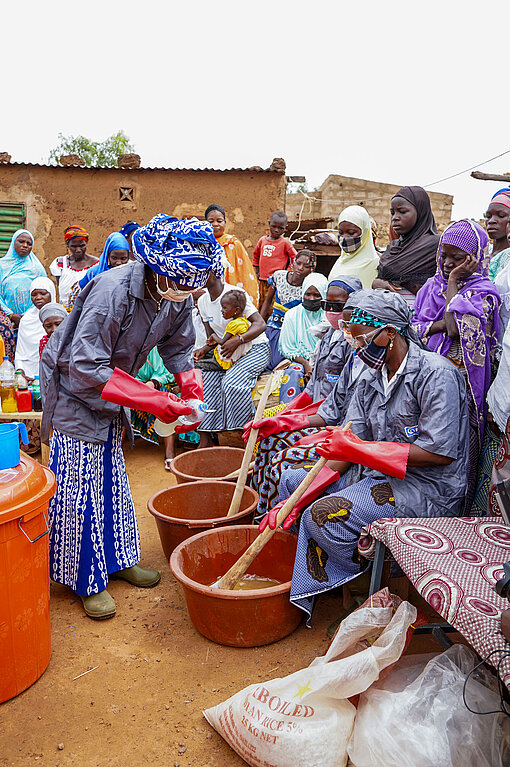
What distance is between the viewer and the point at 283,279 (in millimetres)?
6297

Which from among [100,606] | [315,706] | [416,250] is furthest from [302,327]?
[315,706]

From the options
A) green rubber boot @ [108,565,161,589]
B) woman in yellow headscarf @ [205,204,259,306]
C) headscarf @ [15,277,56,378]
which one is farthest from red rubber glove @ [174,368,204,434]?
woman in yellow headscarf @ [205,204,259,306]

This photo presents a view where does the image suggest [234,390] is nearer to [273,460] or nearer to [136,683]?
[273,460]

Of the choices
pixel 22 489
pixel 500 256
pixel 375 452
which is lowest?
pixel 22 489

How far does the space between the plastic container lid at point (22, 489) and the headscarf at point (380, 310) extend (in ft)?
5.00

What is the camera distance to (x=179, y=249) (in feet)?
8.23

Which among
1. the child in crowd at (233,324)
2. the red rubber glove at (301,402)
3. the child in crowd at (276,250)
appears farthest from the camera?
the child in crowd at (276,250)

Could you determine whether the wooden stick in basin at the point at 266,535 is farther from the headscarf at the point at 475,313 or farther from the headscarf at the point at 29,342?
the headscarf at the point at 29,342

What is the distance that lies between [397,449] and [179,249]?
1.31m

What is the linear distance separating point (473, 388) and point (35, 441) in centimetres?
413

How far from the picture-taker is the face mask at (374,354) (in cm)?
265

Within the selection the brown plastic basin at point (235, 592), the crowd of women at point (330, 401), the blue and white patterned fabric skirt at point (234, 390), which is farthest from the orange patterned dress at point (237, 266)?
the brown plastic basin at point (235, 592)

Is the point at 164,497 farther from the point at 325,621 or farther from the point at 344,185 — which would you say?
the point at 344,185

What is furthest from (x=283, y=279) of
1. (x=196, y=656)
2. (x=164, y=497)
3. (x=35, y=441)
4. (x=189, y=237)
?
(x=196, y=656)
